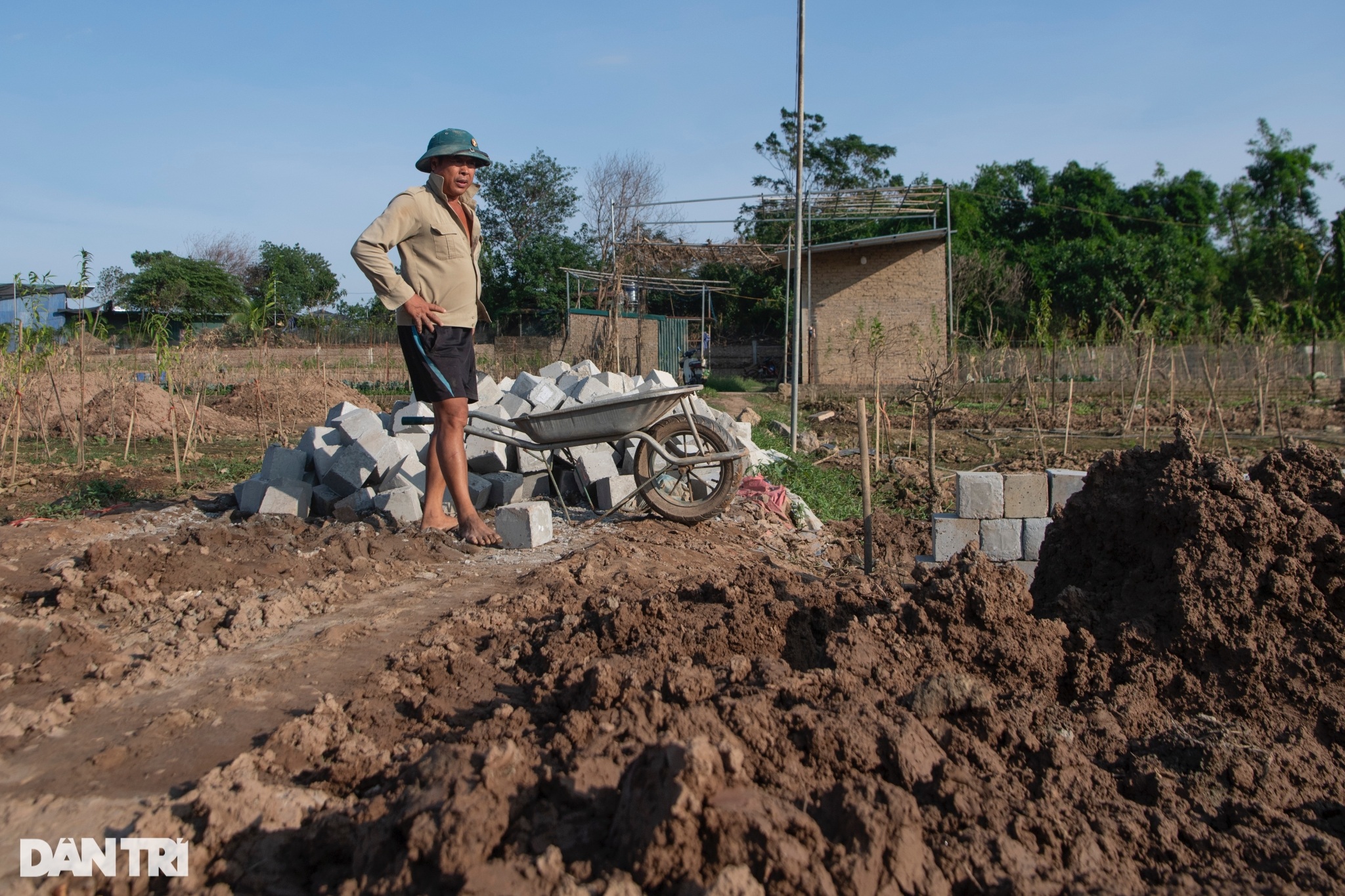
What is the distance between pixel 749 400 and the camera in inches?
666

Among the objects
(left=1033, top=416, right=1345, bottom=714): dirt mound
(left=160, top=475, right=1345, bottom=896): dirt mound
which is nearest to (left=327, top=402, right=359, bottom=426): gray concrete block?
(left=160, top=475, right=1345, bottom=896): dirt mound

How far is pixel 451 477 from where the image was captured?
14.0 ft

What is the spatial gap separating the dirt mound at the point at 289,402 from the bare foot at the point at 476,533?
29.4 ft

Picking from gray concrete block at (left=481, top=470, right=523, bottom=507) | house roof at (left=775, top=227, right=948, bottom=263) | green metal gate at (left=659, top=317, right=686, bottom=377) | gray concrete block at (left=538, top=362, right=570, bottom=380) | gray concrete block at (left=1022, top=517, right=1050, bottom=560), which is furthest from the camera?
green metal gate at (left=659, top=317, right=686, bottom=377)

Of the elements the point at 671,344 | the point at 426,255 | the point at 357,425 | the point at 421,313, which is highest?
the point at 671,344

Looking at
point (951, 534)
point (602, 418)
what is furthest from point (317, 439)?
point (951, 534)

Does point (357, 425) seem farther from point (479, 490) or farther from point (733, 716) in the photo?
point (733, 716)

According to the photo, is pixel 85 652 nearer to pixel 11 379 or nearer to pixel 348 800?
pixel 348 800

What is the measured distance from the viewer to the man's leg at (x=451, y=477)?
13.9 ft

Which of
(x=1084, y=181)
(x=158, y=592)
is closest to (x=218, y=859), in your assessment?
(x=158, y=592)

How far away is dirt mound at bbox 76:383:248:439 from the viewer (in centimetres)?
1077

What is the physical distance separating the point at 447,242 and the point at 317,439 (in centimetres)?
197

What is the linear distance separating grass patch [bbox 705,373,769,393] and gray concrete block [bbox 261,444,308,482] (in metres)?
→ 14.2

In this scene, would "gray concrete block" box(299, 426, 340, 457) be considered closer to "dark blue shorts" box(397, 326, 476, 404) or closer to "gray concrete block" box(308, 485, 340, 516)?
"gray concrete block" box(308, 485, 340, 516)
